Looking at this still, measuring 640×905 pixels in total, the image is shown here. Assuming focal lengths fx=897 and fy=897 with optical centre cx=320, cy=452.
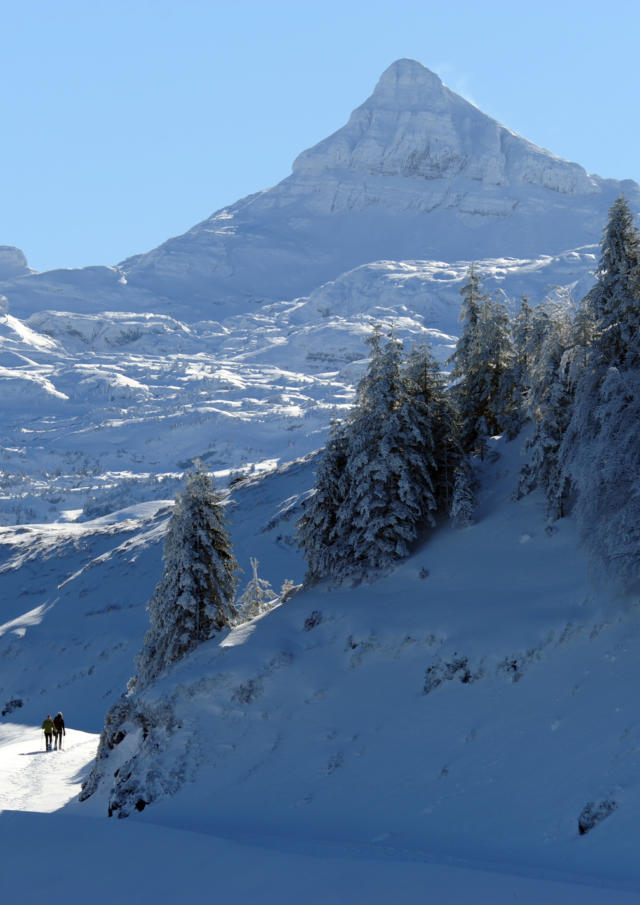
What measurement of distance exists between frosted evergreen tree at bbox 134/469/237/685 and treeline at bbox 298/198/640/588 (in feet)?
11.3

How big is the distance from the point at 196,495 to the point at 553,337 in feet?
44.9

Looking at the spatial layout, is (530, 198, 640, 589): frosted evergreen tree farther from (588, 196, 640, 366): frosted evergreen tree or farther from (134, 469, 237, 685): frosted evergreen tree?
(134, 469, 237, 685): frosted evergreen tree

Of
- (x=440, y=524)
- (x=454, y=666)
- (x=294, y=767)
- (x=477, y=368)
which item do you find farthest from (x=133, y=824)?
(x=477, y=368)

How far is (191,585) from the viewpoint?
31.0 meters

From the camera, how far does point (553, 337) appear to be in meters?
31.0

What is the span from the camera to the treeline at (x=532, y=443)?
928 inches

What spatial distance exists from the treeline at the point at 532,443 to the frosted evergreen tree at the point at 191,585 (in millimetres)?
3431

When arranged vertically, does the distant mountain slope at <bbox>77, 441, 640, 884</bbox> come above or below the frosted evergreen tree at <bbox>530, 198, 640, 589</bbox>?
below

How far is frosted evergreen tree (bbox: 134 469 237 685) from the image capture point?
3105 centimetres

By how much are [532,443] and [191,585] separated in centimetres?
1292

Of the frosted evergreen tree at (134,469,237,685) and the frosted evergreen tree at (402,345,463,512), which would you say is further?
the frosted evergreen tree at (402,345,463,512)

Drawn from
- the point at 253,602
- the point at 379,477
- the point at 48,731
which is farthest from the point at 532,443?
the point at 48,731

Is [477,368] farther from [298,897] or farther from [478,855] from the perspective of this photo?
[298,897]

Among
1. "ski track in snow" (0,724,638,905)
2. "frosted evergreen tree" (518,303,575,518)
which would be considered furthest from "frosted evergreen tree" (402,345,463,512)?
"ski track in snow" (0,724,638,905)
